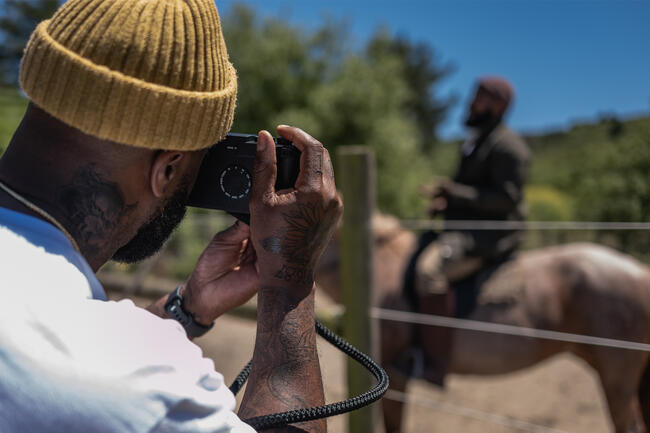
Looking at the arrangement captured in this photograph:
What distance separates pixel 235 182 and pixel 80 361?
429 millimetres

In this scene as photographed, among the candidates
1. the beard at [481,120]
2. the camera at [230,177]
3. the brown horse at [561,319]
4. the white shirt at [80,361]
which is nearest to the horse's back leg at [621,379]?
the brown horse at [561,319]

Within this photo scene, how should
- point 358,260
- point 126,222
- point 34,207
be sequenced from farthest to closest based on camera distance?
point 358,260 < point 126,222 < point 34,207

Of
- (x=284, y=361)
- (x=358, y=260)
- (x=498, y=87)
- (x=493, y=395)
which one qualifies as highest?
(x=498, y=87)

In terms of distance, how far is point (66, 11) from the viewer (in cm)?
68

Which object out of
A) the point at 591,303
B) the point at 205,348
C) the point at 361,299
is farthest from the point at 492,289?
the point at 205,348

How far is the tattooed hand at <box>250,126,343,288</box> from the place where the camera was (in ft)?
2.58

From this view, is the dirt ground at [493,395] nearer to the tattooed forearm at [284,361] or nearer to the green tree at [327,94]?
the tattooed forearm at [284,361]

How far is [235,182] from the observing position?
88 centimetres

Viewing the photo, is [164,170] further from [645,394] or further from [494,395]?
[494,395]

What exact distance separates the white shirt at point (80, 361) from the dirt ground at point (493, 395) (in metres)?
3.02

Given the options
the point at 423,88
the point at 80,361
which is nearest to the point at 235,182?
the point at 80,361

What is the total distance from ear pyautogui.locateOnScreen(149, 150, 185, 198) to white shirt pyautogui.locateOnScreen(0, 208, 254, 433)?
174mm

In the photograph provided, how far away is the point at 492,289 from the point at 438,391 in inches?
67.8

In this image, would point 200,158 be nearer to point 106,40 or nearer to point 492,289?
point 106,40
